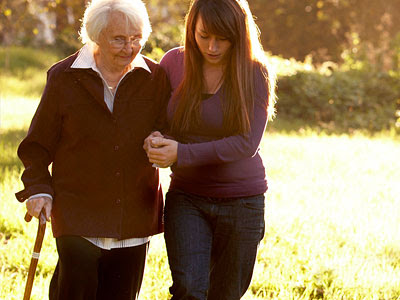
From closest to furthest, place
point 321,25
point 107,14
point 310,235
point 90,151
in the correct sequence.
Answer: point 107,14 < point 90,151 < point 310,235 < point 321,25

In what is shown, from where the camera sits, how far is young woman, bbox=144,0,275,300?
134 inches

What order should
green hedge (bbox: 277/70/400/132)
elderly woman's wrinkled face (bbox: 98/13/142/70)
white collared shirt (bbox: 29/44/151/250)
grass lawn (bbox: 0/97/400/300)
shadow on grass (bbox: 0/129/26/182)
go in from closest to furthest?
elderly woman's wrinkled face (bbox: 98/13/142/70) < white collared shirt (bbox: 29/44/151/250) < grass lawn (bbox: 0/97/400/300) < shadow on grass (bbox: 0/129/26/182) < green hedge (bbox: 277/70/400/132)

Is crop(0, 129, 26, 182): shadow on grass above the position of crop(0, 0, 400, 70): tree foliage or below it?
below

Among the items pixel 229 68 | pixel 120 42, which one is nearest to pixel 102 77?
pixel 120 42

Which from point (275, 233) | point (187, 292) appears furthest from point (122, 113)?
point (275, 233)

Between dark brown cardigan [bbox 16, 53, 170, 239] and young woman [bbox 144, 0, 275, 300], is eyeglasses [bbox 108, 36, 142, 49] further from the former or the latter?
young woman [bbox 144, 0, 275, 300]

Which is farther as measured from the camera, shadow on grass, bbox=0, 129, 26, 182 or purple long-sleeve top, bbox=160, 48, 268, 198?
shadow on grass, bbox=0, 129, 26, 182

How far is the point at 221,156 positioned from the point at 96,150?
1.92ft

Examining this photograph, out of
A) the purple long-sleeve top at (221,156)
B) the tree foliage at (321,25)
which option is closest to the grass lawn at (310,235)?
the purple long-sleeve top at (221,156)

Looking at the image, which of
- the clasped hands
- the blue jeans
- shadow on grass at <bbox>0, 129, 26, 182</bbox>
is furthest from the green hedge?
the clasped hands

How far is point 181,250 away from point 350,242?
289 cm

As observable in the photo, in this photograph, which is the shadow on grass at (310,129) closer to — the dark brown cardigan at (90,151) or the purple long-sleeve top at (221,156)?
the purple long-sleeve top at (221,156)

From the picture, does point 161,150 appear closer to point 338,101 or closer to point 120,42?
point 120,42

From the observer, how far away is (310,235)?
6.04 metres
